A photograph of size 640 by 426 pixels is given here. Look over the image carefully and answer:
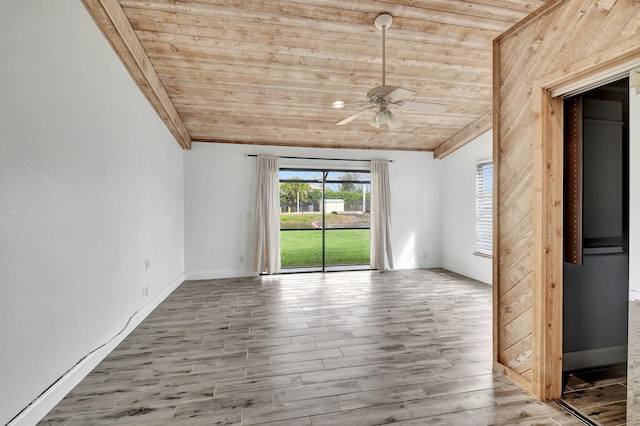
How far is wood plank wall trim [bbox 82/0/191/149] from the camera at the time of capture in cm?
238

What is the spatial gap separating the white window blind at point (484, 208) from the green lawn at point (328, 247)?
13.7 feet

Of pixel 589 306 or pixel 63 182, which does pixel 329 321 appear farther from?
pixel 63 182

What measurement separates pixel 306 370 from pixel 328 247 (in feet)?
25.3

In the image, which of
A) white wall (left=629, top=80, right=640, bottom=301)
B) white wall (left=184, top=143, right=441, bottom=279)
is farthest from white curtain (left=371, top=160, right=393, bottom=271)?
white wall (left=629, top=80, right=640, bottom=301)

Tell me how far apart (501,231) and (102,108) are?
11.5ft

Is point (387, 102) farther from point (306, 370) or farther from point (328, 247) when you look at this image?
point (328, 247)

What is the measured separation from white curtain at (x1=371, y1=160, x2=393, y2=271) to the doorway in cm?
387

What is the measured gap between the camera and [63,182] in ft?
6.75

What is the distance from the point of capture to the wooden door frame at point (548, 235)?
195 centimetres

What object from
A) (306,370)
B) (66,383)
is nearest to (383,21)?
(306,370)

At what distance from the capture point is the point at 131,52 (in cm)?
286

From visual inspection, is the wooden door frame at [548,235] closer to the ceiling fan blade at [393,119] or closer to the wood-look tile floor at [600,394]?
the wood-look tile floor at [600,394]

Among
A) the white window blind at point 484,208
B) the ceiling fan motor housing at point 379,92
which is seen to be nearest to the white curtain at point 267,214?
the ceiling fan motor housing at point 379,92

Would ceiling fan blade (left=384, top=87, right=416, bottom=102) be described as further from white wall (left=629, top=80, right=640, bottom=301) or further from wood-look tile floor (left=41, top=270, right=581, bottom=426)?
wood-look tile floor (left=41, top=270, right=581, bottom=426)
